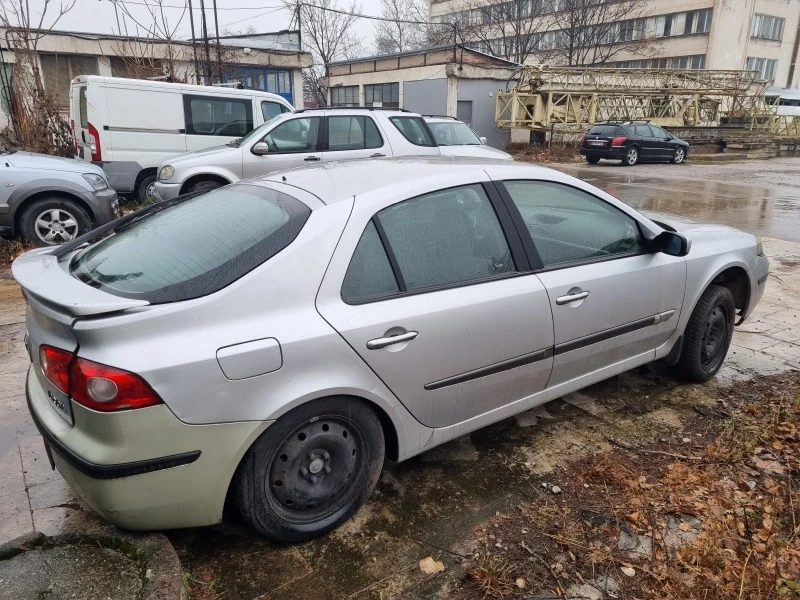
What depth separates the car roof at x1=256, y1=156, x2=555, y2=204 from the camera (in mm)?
2771

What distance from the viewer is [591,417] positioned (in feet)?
12.3

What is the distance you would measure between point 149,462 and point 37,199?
6.10 metres

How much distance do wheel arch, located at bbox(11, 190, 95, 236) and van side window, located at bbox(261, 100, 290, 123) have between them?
16.3 feet

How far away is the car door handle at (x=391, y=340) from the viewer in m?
2.46

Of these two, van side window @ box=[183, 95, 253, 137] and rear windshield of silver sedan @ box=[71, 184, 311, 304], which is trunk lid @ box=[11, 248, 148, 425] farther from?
van side window @ box=[183, 95, 253, 137]

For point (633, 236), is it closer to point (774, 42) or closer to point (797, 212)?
point (797, 212)

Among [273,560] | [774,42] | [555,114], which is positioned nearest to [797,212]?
[273,560]

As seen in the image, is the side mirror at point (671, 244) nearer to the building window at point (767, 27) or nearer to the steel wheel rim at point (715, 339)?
the steel wheel rim at point (715, 339)

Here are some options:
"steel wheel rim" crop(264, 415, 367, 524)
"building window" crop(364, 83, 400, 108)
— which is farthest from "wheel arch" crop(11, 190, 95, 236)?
"building window" crop(364, 83, 400, 108)

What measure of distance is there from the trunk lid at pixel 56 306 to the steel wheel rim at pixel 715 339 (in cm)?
355

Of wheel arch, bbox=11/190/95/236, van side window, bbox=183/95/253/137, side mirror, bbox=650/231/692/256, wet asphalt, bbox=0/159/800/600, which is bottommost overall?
wet asphalt, bbox=0/159/800/600

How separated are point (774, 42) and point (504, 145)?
31.5 m

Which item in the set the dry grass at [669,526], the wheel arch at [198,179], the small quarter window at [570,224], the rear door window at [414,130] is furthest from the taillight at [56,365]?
the rear door window at [414,130]

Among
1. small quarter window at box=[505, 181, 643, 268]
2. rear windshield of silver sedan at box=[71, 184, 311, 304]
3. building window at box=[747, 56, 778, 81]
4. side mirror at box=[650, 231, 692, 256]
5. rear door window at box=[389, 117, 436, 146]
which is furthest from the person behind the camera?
building window at box=[747, 56, 778, 81]
